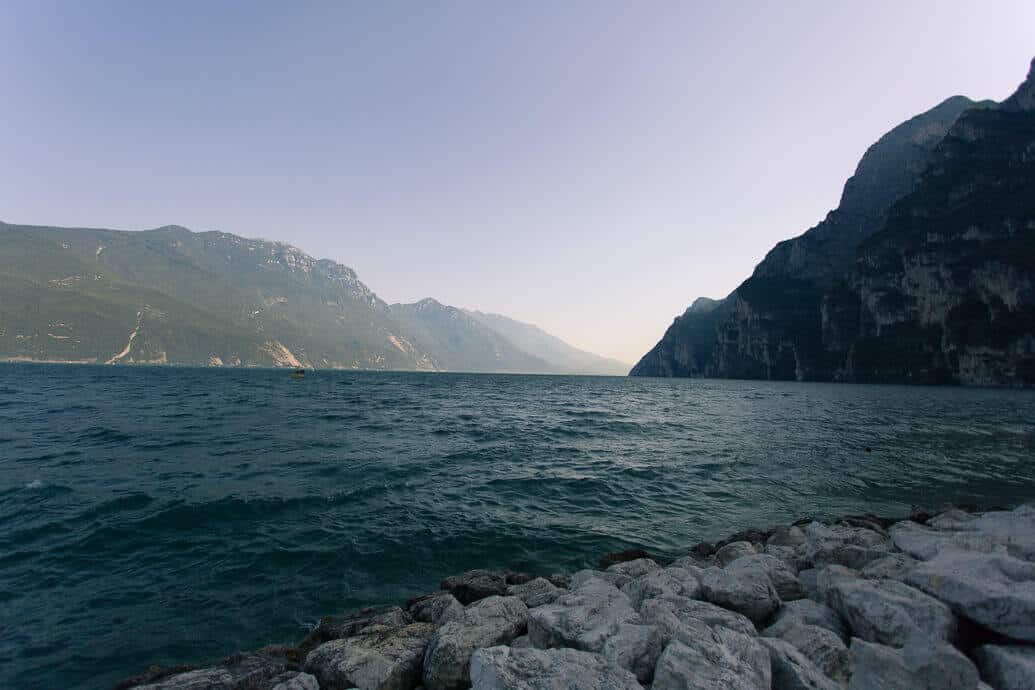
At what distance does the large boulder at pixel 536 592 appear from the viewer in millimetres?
7770

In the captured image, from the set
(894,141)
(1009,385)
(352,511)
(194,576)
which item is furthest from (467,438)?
(894,141)

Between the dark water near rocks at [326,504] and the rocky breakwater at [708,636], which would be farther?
the dark water near rocks at [326,504]

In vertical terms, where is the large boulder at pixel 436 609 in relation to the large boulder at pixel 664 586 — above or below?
below

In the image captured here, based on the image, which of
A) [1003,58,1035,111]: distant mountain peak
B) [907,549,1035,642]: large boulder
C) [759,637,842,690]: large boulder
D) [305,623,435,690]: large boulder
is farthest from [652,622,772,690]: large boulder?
[1003,58,1035,111]: distant mountain peak

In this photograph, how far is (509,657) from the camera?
455cm

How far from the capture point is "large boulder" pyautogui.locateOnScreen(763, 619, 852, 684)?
5.00 metres

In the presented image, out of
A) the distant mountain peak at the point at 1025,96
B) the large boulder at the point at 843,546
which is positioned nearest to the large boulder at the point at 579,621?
the large boulder at the point at 843,546

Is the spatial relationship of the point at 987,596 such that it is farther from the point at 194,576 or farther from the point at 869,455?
the point at 869,455

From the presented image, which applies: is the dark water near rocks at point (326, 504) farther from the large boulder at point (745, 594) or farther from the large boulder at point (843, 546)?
the large boulder at point (745, 594)

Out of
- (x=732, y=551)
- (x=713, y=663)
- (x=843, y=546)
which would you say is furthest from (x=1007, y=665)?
(x=732, y=551)

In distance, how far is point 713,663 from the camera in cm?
445

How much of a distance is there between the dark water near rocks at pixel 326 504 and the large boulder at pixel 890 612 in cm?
634

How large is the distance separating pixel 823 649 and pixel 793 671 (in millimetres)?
1067

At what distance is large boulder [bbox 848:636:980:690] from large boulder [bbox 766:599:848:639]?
1391 mm
